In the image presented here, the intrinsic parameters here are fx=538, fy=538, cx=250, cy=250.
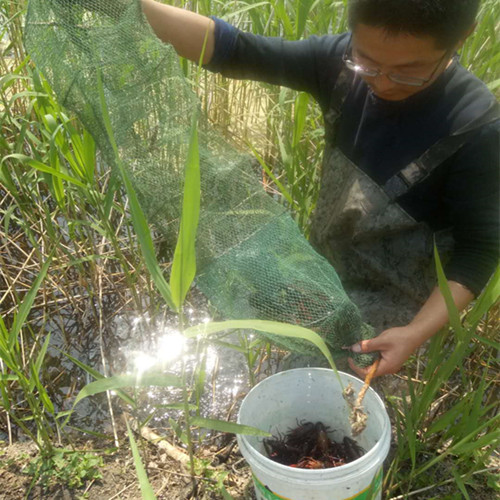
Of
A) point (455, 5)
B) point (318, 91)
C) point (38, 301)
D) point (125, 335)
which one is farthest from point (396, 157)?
point (38, 301)

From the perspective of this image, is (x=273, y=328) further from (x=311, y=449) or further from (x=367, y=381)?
(x=311, y=449)

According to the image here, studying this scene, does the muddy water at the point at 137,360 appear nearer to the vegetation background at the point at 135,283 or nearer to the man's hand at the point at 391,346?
the vegetation background at the point at 135,283

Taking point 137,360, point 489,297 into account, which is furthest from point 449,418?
point 137,360

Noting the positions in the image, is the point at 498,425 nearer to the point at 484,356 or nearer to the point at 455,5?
the point at 484,356

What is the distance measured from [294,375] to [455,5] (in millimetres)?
965

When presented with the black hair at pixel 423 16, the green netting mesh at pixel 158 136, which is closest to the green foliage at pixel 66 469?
the green netting mesh at pixel 158 136

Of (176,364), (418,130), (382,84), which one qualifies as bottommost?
(176,364)

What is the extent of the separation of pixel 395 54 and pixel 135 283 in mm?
1305

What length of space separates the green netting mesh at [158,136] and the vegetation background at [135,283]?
5.5 inches

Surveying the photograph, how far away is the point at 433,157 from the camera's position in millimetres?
1497

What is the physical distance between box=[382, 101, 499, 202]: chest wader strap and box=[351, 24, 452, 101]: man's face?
16 centimetres

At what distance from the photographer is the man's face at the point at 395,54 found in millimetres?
1273

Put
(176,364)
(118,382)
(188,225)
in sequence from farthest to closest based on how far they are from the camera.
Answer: (176,364) < (118,382) < (188,225)

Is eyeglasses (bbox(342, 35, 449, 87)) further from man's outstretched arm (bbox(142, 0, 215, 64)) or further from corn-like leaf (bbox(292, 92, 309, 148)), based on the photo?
man's outstretched arm (bbox(142, 0, 215, 64))
